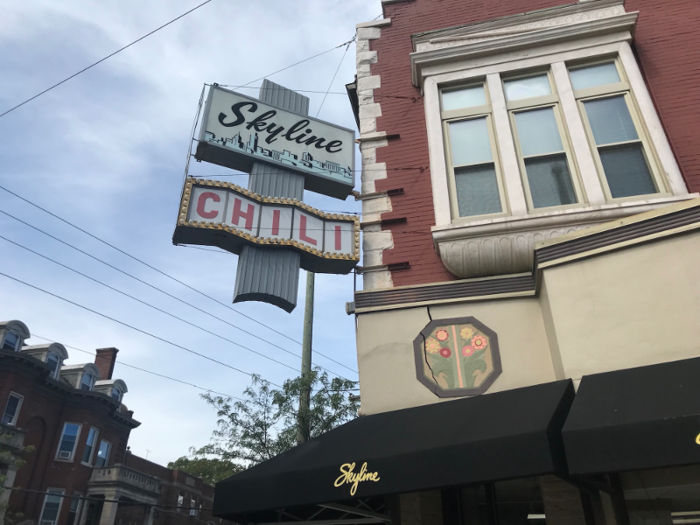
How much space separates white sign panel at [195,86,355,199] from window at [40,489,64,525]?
2328 centimetres

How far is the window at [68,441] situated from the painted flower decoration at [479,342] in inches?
1143

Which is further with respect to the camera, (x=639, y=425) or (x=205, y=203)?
(x=205, y=203)

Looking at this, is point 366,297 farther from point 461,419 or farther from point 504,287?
point 461,419

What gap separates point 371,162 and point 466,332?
312 centimetres

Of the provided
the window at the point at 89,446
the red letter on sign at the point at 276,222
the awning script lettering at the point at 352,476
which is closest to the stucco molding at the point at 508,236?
the awning script lettering at the point at 352,476

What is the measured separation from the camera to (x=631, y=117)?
731 cm

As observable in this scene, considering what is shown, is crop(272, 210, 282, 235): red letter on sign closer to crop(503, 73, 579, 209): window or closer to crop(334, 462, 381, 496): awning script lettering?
crop(503, 73, 579, 209): window

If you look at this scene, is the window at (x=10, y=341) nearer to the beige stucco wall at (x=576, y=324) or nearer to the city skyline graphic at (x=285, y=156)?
the city skyline graphic at (x=285, y=156)

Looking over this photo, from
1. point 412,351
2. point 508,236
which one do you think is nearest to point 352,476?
point 412,351

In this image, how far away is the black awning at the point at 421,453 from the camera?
14.2 feet

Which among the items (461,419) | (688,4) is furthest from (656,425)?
(688,4)

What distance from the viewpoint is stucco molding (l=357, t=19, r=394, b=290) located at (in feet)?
24.3

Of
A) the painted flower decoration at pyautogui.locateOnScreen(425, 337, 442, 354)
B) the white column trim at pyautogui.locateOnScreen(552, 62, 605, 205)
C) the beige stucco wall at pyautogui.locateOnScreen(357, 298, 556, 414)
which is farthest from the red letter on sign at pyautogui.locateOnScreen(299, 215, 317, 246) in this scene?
the white column trim at pyautogui.locateOnScreen(552, 62, 605, 205)

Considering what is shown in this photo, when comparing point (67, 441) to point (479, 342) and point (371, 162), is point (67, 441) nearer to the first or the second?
point (371, 162)
